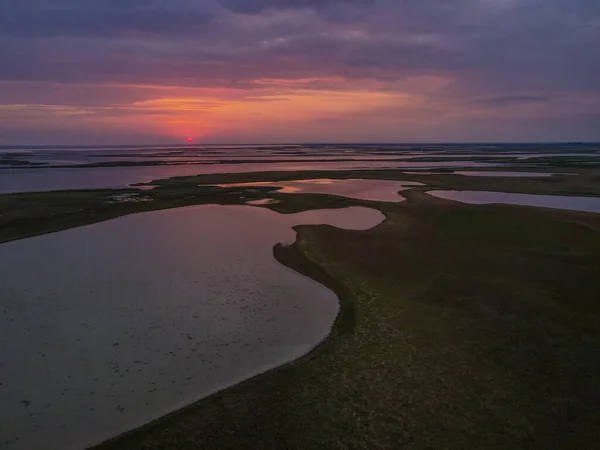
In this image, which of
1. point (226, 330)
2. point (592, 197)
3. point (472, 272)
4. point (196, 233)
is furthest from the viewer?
point (592, 197)

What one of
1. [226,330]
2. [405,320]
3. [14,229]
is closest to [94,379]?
[226,330]

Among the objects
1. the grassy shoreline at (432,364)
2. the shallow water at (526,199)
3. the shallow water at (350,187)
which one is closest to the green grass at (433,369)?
the grassy shoreline at (432,364)

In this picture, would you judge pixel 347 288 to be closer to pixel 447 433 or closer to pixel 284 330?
pixel 284 330

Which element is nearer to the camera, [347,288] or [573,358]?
[573,358]

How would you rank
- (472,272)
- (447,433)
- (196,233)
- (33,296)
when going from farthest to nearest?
(196,233) → (472,272) → (33,296) → (447,433)

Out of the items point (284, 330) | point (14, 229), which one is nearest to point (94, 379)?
point (284, 330)

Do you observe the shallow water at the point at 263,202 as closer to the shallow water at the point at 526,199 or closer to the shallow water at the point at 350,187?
the shallow water at the point at 350,187
